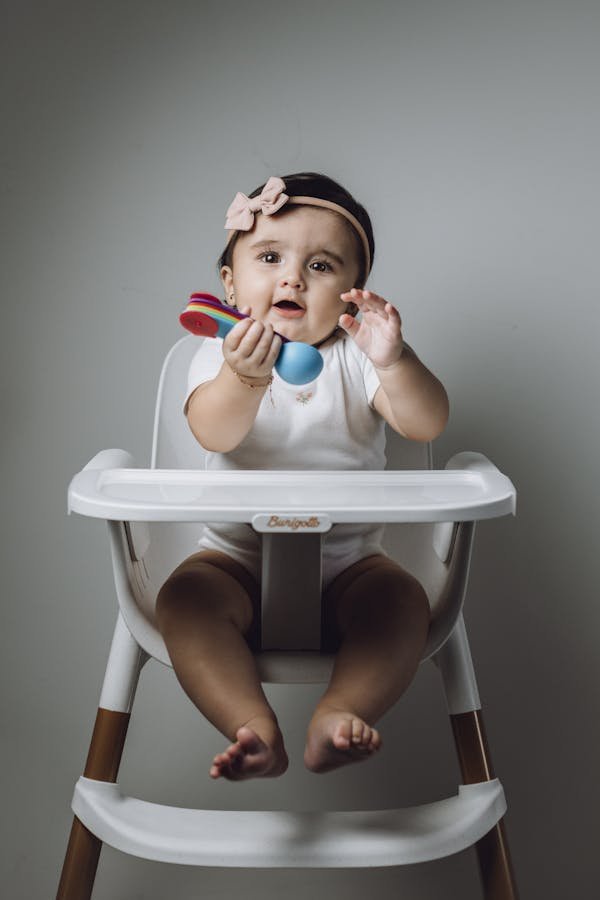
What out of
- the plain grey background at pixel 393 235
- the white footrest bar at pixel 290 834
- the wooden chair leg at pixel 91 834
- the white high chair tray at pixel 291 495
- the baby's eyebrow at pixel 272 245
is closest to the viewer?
the white high chair tray at pixel 291 495

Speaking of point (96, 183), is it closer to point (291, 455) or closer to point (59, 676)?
point (291, 455)

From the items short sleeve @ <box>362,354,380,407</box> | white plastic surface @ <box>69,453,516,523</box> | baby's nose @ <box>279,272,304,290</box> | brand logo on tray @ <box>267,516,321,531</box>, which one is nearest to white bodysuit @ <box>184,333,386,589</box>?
short sleeve @ <box>362,354,380,407</box>

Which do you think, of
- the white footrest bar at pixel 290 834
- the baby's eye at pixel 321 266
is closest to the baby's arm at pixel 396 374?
the baby's eye at pixel 321 266

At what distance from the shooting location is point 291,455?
1.11 m

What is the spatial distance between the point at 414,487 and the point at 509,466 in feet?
1.99

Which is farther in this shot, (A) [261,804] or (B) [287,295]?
(A) [261,804]

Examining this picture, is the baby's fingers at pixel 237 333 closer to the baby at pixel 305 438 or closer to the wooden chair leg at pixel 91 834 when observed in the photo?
the baby at pixel 305 438

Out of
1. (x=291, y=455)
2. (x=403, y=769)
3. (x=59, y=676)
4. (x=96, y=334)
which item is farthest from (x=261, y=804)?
(x=96, y=334)

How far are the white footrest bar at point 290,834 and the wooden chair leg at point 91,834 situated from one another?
0.05 m

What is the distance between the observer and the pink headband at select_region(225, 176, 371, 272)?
1.09 metres

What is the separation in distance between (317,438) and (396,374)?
130 mm

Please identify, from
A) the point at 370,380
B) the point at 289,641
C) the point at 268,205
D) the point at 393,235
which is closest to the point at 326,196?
the point at 268,205

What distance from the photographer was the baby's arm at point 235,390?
91 cm

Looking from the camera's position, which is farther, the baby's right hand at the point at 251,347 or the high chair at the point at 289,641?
the baby's right hand at the point at 251,347
